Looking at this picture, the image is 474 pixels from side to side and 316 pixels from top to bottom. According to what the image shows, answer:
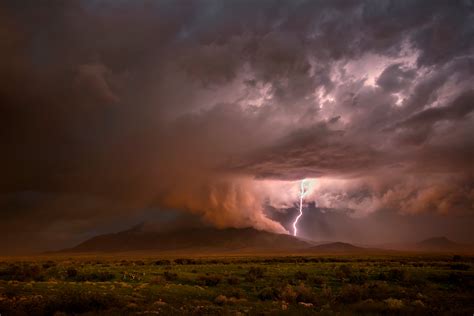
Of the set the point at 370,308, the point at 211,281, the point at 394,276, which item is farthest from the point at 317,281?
the point at 370,308

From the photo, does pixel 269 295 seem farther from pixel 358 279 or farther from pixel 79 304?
pixel 358 279

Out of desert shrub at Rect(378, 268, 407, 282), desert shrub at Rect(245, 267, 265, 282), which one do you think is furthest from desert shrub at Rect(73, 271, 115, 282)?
desert shrub at Rect(378, 268, 407, 282)

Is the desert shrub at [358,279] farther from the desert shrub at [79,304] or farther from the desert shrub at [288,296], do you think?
the desert shrub at [79,304]

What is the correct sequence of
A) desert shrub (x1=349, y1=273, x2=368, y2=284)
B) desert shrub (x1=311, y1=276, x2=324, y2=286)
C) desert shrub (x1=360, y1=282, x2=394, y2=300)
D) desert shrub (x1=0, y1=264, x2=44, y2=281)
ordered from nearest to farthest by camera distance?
desert shrub (x1=360, y1=282, x2=394, y2=300) < desert shrub (x1=311, y1=276, x2=324, y2=286) < desert shrub (x1=349, y1=273, x2=368, y2=284) < desert shrub (x1=0, y1=264, x2=44, y2=281)

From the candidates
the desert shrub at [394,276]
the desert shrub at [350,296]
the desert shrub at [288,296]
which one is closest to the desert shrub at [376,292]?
the desert shrub at [350,296]

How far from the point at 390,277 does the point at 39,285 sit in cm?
3746

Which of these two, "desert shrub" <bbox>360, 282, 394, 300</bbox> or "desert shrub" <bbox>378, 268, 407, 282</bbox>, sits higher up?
"desert shrub" <bbox>360, 282, 394, 300</bbox>

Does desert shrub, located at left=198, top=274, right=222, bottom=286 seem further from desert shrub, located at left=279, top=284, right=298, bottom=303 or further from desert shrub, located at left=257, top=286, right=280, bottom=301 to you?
desert shrub, located at left=279, top=284, right=298, bottom=303

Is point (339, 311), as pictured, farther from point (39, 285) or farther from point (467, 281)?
point (39, 285)

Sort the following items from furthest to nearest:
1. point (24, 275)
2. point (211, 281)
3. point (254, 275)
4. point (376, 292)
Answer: point (24, 275) → point (254, 275) → point (211, 281) → point (376, 292)

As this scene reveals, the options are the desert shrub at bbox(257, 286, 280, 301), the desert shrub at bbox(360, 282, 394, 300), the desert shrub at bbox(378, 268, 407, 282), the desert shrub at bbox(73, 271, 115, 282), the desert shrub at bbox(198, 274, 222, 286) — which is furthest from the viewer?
the desert shrub at bbox(73, 271, 115, 282)

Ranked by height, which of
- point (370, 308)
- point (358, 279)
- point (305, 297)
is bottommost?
point (358, 279)

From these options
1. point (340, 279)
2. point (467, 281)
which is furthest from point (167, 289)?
point (467, 281)

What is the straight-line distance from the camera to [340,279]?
40.2 meters
